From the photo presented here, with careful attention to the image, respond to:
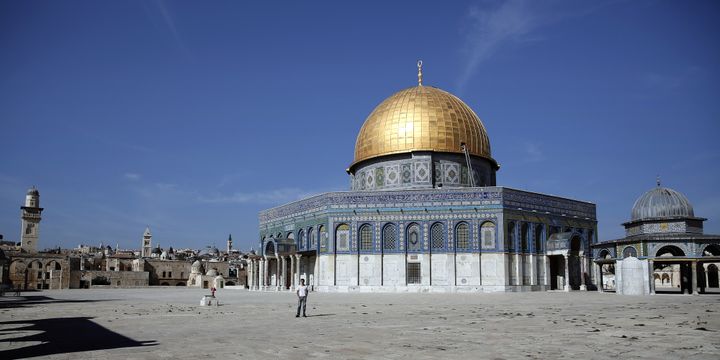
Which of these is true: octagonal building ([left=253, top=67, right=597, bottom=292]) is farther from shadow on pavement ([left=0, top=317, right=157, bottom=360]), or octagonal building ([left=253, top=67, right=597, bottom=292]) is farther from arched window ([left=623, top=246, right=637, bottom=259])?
shadow on pavement ([left=0, top=317, right=157, bottom=360])

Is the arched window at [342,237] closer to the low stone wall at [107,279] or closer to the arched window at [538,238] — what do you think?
the arched window at [538,238]

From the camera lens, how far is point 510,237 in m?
37.9

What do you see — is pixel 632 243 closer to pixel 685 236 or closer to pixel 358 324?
pixel 685 236

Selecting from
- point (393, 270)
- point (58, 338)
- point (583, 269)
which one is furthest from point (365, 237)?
point (58, 338)

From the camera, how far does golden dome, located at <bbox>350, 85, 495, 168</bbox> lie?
42.9 m

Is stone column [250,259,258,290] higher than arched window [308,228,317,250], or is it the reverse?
arched window [308,228,317,250]

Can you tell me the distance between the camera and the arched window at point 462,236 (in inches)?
1486

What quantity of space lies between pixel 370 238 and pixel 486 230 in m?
7.41

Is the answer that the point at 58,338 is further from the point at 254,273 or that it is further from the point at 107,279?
the point at 107,279

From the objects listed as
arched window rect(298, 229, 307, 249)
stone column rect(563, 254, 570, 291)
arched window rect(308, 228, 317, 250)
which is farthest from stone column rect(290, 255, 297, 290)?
stone column rect(563, 254, 570, 291)

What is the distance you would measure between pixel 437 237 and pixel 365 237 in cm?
466

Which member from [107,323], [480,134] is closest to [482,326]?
[107,323]

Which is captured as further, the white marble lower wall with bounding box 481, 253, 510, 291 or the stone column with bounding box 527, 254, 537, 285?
the stone column with bounding box 527, 254, 537, 285

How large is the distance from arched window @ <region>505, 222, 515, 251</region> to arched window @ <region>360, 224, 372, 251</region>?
866 cm
